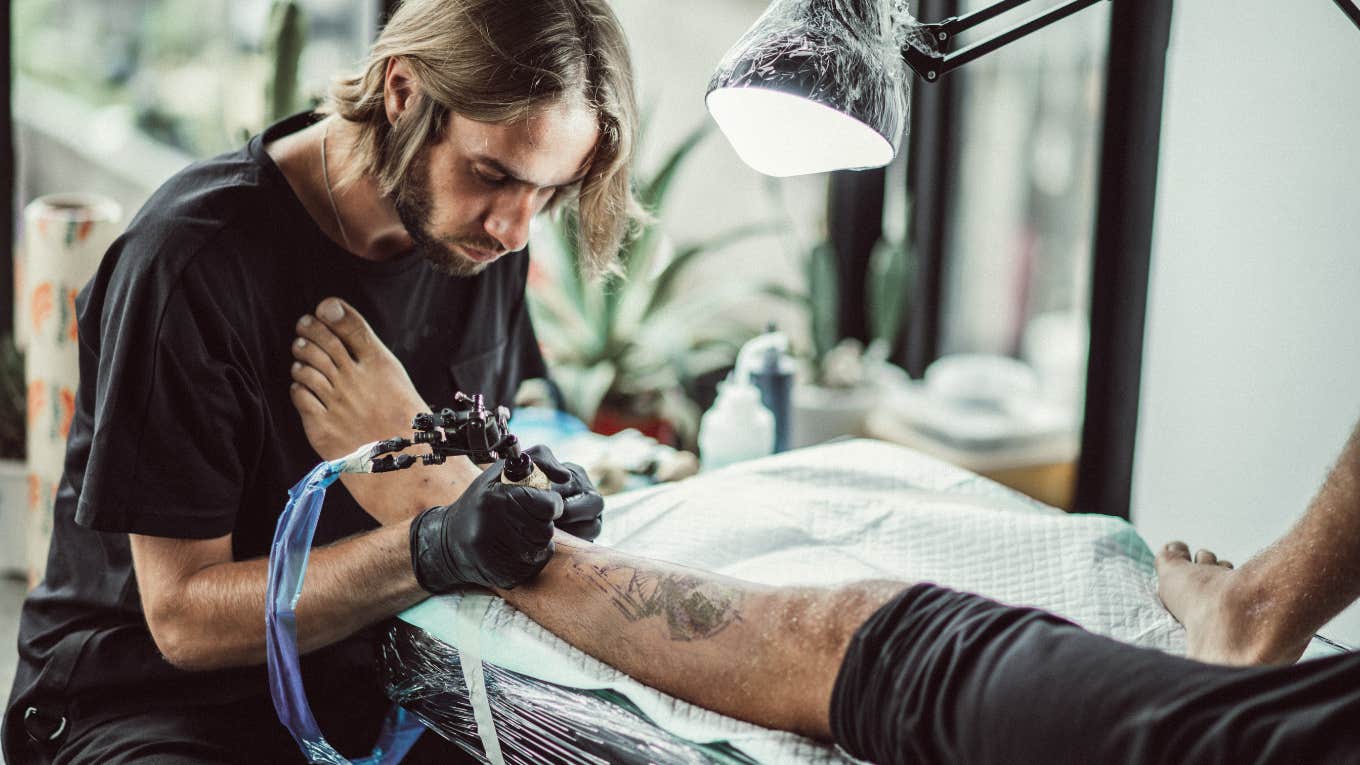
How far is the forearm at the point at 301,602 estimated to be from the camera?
1167mm

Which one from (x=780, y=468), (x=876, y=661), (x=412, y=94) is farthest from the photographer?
(x=780, y=468)

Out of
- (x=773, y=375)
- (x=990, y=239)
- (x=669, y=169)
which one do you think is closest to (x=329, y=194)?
(x=773, y=375)

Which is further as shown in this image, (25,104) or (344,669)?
(25,104)

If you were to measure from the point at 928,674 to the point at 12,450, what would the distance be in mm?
1958

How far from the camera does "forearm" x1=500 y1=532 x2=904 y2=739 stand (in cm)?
99

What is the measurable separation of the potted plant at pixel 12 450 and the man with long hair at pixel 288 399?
1.04 meters

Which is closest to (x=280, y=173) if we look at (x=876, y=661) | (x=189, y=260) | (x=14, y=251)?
(x=189, y=260)

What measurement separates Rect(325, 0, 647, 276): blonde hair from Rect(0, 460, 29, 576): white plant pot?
1244mm

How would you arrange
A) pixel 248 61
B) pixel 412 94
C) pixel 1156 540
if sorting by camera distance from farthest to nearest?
pixel 248 61 → pixel 1156 540 → pixel 412 94

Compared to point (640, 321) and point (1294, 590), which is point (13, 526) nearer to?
point (640, 321)

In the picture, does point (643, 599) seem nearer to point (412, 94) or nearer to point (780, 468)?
point (780, 468)

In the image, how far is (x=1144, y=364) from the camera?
81.1 inches

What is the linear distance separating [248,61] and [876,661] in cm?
220

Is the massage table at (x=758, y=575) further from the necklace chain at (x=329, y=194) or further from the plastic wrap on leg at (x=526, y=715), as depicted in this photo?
the necklace chain at (x=329, y=194)
